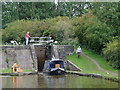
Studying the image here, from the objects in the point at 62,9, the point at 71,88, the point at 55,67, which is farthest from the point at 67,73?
the point at 62,9

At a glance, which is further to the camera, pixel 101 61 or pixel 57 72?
pixel 101 61

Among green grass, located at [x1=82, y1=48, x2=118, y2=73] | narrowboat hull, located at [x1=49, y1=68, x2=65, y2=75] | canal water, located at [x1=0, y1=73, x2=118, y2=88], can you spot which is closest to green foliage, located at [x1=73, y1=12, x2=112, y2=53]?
green grass, located at [x1=82, y1=48, x2=118, y2=73]

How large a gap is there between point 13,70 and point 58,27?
1756 centimetres

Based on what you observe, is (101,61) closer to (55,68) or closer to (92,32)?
(92,32)

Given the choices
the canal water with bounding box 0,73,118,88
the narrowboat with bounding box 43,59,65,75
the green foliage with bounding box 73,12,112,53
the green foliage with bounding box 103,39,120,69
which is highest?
the green foliage with bounding box 73,12,112,53

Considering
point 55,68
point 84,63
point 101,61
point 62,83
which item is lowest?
point 62,83

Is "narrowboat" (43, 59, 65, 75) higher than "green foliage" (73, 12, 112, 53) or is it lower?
Answer: lower

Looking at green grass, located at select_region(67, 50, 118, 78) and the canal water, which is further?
green grass, located at select_region(67, 50, 118, 78)

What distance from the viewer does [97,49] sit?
39.0 metres

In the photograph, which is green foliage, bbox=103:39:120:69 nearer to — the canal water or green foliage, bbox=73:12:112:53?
green foliage, bbox=73:12:112:53

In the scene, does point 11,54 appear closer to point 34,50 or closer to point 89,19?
point 34,50

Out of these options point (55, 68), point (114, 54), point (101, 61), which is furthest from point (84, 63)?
point (114, 54)

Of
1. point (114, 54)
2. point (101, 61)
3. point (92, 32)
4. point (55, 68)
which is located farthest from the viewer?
point (92, 32)

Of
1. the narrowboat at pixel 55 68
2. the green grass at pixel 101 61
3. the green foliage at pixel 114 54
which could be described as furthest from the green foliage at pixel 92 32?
the narrowboat at pixel 55 68
